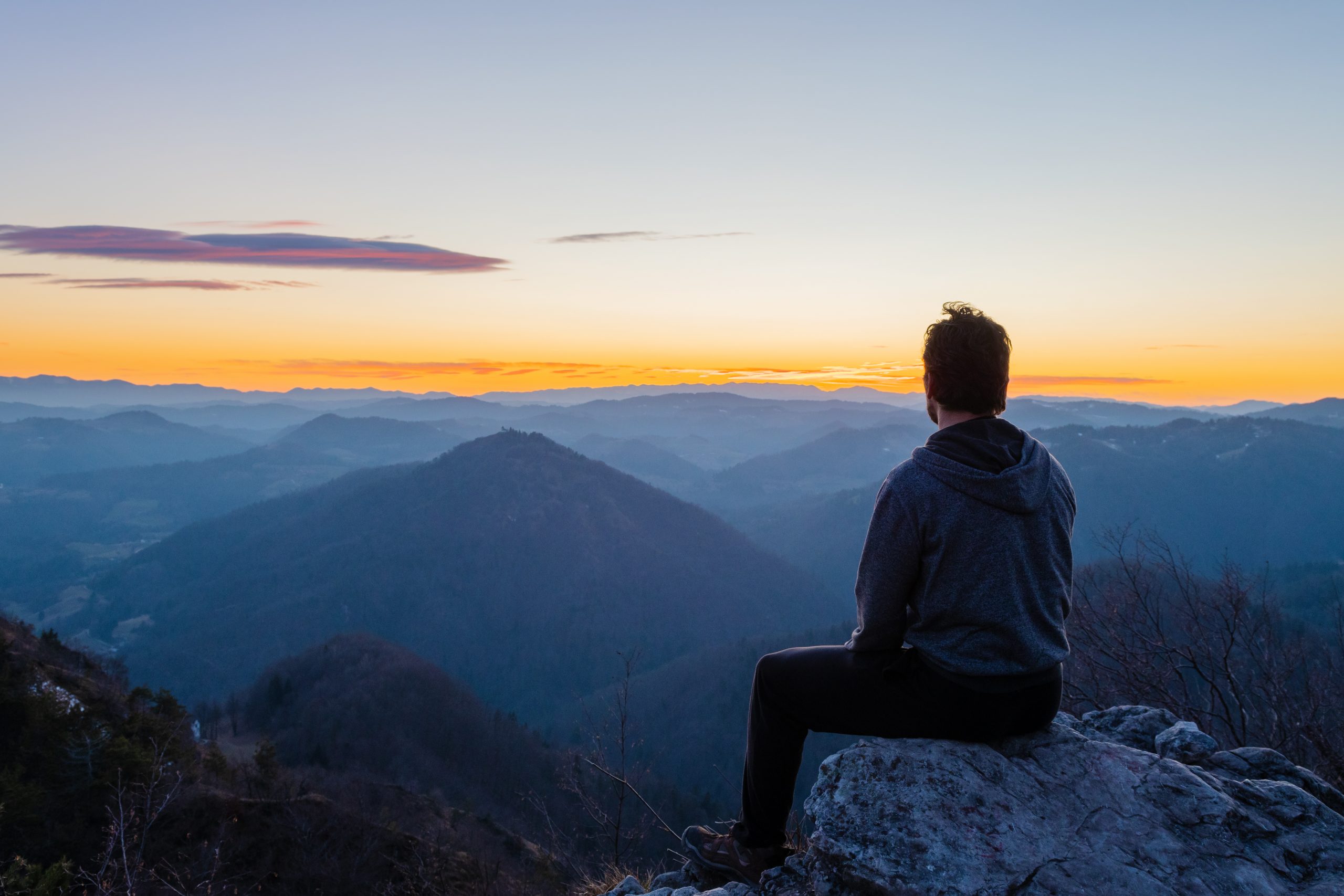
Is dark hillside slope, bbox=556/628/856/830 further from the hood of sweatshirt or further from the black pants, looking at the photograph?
the hood of sweatshirt

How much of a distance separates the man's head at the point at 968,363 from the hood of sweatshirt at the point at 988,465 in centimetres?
14

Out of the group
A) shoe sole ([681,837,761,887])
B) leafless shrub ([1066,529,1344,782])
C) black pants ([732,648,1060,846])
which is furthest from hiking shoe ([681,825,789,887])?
leafless shrub ([1066,529,1344,782])

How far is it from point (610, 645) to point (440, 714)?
70.0m

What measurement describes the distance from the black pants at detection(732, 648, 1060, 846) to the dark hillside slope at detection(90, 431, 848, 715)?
5372 inches

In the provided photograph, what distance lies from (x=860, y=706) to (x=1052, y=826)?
1.16 m

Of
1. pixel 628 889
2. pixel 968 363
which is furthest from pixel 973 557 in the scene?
pixel 628 889

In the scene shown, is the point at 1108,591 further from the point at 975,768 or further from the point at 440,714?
the point at 440,714

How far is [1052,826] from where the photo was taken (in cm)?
367

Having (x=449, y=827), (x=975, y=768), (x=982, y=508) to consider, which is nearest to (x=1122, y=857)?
(x=975, y=768)

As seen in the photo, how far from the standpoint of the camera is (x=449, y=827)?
38.6 m

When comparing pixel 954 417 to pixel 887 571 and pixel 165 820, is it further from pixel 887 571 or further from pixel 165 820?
pixel 165 820

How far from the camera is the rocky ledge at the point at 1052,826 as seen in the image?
11.3 feet

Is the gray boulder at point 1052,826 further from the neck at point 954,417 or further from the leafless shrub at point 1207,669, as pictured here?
the leafless shrub at point 1207,669

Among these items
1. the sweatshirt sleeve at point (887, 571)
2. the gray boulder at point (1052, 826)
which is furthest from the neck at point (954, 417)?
the gray boulder at point (1052, 826)
